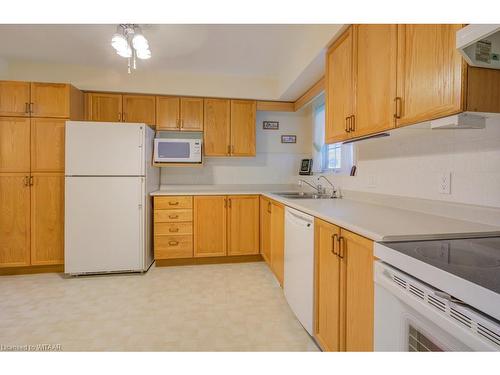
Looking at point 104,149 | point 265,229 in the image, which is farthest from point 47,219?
point 265,229

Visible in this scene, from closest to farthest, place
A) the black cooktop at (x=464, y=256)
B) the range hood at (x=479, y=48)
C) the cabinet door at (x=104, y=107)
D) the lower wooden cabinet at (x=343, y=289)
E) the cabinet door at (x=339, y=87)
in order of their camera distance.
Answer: the black cooktop at (x=464, y=256), the range hood at (x=479, y=48), the lower wooden cabinet at (x=343, y=289), the cabinet door at (x=339, y=87), the cabinet door at (x=104, y=107)

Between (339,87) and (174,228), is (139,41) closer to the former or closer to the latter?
(339,87)

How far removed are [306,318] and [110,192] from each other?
236cm

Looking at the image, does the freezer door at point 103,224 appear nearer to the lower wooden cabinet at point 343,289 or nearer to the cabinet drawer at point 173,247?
Answer: the cabinet drawer at point 173,247

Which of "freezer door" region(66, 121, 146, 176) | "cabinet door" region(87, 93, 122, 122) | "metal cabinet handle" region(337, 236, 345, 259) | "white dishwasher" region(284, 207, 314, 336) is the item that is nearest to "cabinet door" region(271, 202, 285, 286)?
"white dishwasher" region(284, 207, 314, 336)

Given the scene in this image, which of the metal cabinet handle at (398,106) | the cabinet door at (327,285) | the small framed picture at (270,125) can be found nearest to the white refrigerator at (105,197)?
the small framed picture at (270,125)

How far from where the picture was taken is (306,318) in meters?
1.69

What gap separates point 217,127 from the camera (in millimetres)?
3436

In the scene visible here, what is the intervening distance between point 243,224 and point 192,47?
2108 millimetres

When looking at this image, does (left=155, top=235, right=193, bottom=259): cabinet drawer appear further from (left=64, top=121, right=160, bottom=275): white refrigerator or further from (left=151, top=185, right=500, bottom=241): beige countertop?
(left=151, top=185, right=500, bottom=241): beige countertop

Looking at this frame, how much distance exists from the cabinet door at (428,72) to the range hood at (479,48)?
1.9 inches

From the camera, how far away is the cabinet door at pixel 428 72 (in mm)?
996

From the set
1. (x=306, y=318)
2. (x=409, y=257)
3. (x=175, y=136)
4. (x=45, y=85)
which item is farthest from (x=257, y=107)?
(x=409, y=257)
